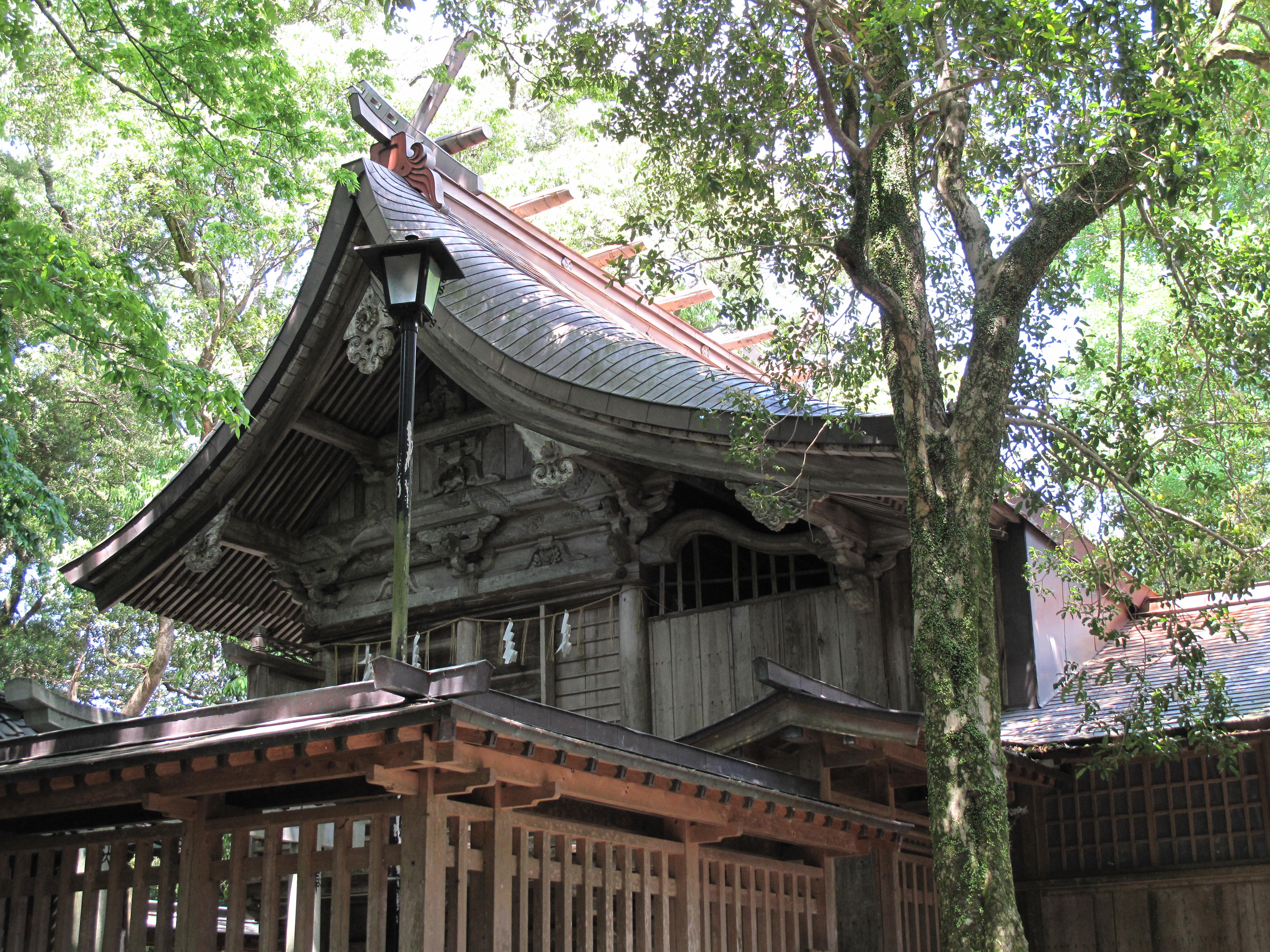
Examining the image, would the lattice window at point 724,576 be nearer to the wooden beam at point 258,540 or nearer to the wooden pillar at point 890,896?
the wooden pillar at point 890,896

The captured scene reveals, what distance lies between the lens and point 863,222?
26.8 ft

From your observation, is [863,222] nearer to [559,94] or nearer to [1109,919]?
[559,94]

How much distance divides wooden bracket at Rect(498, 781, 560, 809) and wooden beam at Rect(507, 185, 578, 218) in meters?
10.9

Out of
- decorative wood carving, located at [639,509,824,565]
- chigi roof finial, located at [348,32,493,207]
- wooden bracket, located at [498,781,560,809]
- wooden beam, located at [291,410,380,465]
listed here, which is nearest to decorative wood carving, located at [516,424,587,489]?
decorative wood carving, located at [639,509,824,565]

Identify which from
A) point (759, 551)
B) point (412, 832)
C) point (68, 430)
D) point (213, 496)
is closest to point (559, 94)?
point (759, 551)

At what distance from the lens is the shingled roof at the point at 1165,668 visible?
30.2ft

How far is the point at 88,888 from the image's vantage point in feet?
23.3

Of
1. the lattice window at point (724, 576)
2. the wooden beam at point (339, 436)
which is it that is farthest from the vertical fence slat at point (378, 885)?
the wooden beam at point (339, 436)

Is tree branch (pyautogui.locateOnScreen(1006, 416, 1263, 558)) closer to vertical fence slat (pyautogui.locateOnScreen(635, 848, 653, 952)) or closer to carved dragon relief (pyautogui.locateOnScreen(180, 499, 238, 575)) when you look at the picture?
vertical fence slat (pyautogui.locateOnScreen(635, 848, 653, 952))

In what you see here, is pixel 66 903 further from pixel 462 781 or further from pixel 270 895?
pixel 462 781

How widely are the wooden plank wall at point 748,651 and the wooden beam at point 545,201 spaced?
23.5ft

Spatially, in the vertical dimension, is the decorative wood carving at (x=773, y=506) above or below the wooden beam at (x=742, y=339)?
below

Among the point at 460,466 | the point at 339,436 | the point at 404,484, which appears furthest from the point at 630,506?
the point at 404,484

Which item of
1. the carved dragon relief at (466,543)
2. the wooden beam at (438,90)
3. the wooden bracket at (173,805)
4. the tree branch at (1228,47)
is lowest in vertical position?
the wooden bracket at (173,805)
